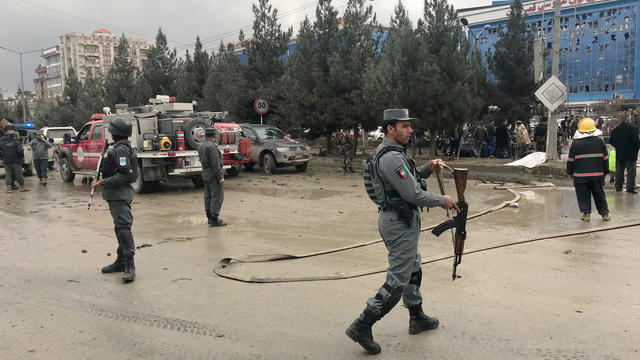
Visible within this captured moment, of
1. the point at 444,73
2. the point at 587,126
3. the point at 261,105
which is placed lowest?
the point at 587,126

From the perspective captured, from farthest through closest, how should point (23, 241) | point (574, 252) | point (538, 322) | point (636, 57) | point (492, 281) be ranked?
point (636, 57)
point (23, 241)
point (574, 252)
point (492, 281)
point (538, 322)

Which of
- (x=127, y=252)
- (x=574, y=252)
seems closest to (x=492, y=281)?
(x=574, y=252)

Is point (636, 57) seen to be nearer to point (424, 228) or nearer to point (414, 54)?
point (414, 54)

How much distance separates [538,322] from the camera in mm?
4262

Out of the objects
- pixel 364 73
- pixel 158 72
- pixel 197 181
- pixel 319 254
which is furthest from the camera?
pixel 158 72

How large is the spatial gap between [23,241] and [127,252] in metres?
3.13

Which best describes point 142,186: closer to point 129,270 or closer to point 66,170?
point 66,170

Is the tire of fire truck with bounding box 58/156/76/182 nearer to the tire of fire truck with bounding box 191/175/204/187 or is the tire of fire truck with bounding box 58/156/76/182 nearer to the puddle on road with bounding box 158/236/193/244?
the tire of fire truck with bounding box 191/175/204/187

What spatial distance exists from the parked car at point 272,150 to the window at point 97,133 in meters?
5.14

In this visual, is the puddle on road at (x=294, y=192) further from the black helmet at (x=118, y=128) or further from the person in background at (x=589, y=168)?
the black helmet at (x=118, y=128)

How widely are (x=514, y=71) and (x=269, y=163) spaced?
47.8 feet

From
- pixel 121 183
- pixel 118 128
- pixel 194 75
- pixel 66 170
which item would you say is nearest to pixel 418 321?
pixel 121 183

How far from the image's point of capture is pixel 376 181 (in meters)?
3.91

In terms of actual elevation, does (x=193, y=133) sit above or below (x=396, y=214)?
above
